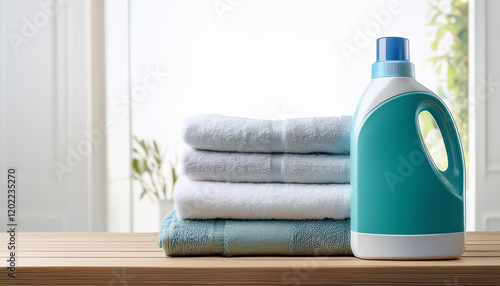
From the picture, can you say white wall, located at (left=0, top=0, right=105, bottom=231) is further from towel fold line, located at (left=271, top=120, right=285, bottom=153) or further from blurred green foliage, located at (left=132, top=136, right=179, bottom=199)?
towel fold line, located at (left=271, top=120, right=285, bottom=153)

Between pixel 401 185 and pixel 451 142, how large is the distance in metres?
0.07

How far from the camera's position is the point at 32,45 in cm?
180

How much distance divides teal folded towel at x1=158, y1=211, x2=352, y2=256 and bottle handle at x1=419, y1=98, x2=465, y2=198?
118 mm

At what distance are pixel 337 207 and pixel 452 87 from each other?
1.61 metres

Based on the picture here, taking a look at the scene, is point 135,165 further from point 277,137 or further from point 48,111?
point 277,137

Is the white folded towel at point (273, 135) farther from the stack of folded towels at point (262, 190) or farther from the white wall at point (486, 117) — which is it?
the white wall at point (486, 117)

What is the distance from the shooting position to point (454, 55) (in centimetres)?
188

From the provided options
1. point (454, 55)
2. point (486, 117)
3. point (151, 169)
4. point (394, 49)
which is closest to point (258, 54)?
point (151, 169)

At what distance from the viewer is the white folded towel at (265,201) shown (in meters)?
0.49

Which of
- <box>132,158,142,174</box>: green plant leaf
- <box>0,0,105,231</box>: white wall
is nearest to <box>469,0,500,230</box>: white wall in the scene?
<box>132,158,142,174</box>: green plant leaf

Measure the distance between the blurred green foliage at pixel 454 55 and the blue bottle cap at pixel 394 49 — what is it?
1.44 meters

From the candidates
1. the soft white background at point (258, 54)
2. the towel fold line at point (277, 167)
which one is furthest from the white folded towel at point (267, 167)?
the soft white background at point (258, 54)

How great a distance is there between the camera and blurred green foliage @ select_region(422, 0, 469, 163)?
6.06 ft

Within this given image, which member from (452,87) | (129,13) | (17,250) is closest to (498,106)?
(452,87)
